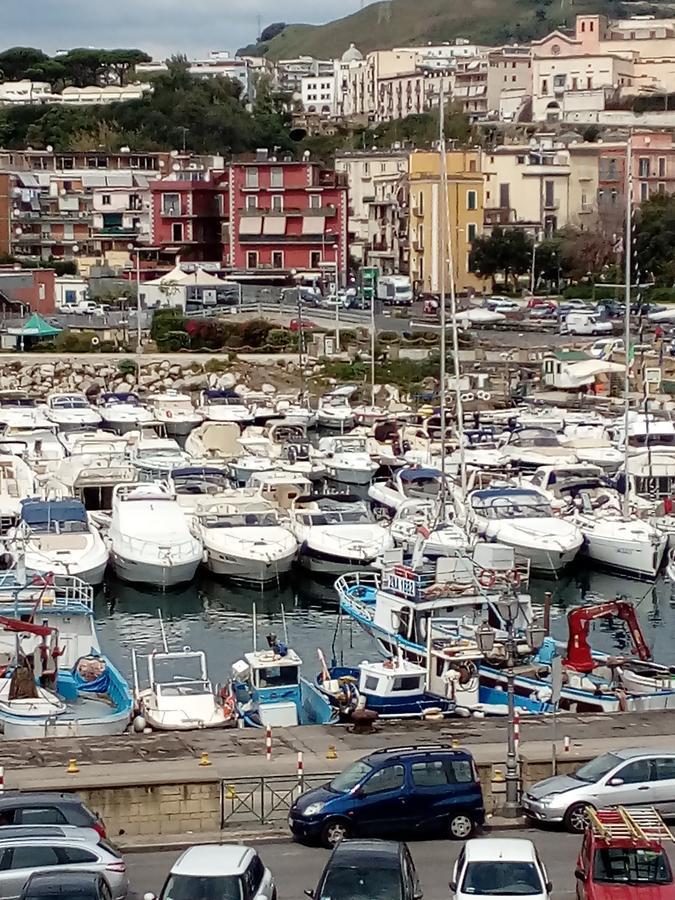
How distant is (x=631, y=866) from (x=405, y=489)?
24.4 m

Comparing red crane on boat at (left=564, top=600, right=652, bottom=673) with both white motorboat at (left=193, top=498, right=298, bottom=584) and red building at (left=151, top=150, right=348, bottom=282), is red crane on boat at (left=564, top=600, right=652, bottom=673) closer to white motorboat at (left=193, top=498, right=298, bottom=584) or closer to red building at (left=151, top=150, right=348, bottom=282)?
white motorboat at (left=193, top=498, right=298, bottom=584)

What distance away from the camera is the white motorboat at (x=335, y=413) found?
48.1 meters

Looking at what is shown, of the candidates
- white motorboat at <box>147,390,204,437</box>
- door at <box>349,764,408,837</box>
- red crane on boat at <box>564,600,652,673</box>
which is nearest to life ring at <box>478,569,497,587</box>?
red crane on boat at <box>564,600,652,673</box>

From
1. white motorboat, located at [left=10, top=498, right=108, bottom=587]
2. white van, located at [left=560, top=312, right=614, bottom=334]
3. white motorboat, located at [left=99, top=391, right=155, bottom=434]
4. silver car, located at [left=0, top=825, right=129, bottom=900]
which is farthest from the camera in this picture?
white van, located at [left=560, top=312, right=614, bottom=334]

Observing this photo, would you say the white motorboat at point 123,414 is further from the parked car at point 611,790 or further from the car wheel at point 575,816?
the car wheel at point 575,816

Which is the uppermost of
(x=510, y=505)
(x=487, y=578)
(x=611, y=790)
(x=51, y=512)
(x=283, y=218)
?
(x=283, y=218)

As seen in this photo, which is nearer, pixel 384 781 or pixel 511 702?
pixel 384 781

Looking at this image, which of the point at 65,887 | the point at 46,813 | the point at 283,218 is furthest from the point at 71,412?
the point at 65,887

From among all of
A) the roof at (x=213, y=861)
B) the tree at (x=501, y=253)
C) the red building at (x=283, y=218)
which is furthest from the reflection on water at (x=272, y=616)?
the tree at (x=501, y=253)

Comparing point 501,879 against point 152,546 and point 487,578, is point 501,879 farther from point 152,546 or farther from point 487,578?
point 152,546

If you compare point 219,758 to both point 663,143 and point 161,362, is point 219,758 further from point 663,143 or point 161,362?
point 663,143

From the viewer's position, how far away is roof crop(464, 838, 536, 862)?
40.3 feet

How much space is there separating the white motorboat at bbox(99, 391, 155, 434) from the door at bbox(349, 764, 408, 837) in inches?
1246

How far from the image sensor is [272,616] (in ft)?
98.1
